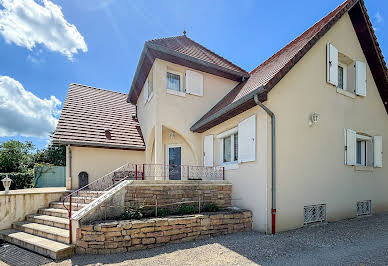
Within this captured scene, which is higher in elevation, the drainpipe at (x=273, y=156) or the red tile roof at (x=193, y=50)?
the red tile roof at (x=193, y=50)

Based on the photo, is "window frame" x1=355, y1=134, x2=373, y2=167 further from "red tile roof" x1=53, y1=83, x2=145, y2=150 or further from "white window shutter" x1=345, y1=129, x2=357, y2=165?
"red tile roof" x1=53, y1=83, x2=145, y2=150

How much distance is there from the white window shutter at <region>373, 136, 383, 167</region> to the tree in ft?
81.9

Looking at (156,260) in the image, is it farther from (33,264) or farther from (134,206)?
(33,264)

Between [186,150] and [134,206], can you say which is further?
[186,150]

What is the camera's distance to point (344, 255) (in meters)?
4.62

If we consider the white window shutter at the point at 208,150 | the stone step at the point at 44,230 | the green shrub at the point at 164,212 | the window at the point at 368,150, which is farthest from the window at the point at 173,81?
the window at the point at 368,150

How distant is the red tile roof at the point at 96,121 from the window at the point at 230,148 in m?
4.25

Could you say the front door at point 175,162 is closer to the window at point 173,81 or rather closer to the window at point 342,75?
the window at point 173,81

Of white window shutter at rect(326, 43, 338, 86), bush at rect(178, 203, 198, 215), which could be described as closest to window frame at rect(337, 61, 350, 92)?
white window shutter at rect(326, 43, 338, 86)

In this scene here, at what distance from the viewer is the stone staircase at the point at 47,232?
5.03 metres

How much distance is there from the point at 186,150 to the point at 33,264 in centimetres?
673

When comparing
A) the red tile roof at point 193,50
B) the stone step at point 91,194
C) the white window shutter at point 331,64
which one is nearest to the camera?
the stone step at point 91,194

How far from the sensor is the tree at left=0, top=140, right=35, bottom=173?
2014 cm

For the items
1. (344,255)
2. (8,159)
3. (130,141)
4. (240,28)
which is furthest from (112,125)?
(8,159)
